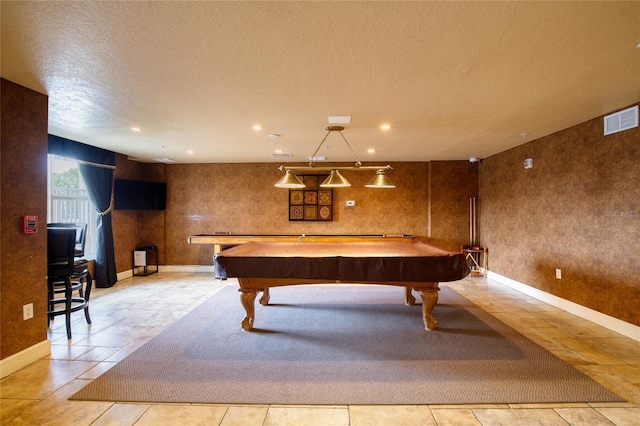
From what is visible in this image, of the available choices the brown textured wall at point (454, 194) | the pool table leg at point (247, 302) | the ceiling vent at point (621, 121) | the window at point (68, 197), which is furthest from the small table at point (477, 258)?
the window at point (68, 197)

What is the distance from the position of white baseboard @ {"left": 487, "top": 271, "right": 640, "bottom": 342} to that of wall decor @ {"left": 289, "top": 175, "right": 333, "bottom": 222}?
366 cm

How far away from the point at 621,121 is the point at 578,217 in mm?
1193

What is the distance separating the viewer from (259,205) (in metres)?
6.54

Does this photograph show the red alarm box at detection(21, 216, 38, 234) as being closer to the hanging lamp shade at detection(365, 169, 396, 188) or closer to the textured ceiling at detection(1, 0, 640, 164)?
the textured ceiling at detection(1, 0, 640, 164)

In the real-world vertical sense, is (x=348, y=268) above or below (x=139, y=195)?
below

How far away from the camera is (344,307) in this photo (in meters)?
4.07

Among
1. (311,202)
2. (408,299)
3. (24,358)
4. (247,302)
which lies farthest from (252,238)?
(24,358)

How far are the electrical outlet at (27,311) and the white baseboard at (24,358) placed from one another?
0.89 feet

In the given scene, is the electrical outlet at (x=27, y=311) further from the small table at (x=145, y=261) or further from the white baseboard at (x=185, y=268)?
the white baseboard at (x=185, y=268)

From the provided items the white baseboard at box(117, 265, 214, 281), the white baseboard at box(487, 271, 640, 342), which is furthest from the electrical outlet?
the white baseboard at box(487, 271, 640, 342)

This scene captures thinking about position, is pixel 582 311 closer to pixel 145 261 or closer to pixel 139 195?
pixel 145 261

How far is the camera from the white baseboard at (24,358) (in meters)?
2.39

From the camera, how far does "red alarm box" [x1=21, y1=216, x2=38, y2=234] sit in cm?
256

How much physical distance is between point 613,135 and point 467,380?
10.2ft
